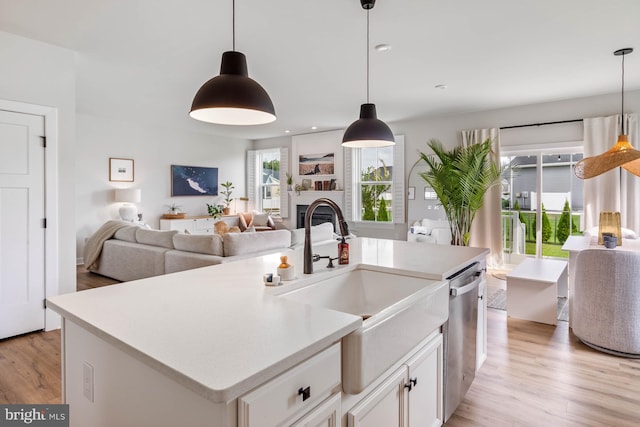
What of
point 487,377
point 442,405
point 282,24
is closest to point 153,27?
point 282,24

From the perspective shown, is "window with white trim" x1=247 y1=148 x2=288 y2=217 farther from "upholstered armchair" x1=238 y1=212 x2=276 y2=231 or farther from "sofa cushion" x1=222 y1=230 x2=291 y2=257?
"sofa cushion" x1=222 y1=230 x2=291 y2=257

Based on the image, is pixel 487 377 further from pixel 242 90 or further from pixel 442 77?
pixel 442 77

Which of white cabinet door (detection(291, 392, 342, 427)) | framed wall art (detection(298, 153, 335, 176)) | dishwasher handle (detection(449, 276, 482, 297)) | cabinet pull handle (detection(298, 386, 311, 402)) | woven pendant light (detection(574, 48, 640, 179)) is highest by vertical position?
framed wall art (detection(298, 153, 335, 176))

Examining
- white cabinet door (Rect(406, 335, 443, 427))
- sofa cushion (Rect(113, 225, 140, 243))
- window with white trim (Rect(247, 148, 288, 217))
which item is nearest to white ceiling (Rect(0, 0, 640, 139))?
sofa cushion (Rect(113, 225, 140, 243))

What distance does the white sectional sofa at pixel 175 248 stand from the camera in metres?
3.80

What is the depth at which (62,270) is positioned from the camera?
138 inches

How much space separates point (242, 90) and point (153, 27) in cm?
205

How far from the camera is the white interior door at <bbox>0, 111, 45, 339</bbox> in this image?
3.10 m

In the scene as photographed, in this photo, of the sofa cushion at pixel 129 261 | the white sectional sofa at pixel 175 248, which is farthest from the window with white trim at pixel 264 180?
the sofa cushion at pixel 129 261

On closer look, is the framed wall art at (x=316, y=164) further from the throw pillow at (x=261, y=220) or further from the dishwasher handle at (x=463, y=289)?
the dishwasher handle at (x=463, y=289)

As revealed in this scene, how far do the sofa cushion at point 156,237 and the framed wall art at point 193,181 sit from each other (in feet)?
10.1

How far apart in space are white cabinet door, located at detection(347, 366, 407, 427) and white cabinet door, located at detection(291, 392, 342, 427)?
9cm

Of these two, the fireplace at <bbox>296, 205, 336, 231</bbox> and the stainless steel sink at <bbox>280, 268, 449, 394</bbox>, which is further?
the fireplace at <bbox>296, 205, 336, 231</bbox>

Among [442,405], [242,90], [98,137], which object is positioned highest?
[98,137]
